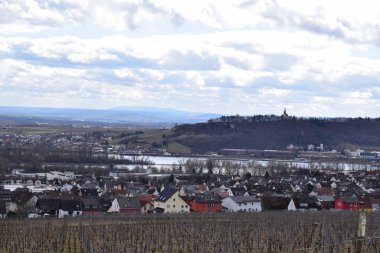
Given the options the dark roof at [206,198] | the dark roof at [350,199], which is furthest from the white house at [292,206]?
the dark roof at [206,198]

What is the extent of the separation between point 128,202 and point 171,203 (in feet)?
11.0

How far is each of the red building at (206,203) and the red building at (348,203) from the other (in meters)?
9.83

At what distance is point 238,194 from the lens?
65375 mm

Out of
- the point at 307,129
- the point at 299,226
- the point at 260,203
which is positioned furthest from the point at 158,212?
the point at 307,129

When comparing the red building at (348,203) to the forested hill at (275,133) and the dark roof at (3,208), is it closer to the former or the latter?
the dark roof at (3,208)

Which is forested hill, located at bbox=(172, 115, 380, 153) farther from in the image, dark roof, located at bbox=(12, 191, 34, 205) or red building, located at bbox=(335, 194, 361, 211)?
dark roof, located at bbox=(12, 191, 34, 205)

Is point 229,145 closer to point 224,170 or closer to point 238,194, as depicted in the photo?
point 224,170

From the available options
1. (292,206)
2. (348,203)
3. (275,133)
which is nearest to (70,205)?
(292,206)

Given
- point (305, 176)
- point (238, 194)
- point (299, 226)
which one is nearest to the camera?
point (299, 226)

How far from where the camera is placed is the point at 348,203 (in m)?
61.0

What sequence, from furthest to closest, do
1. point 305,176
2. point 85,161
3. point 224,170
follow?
point 85,161 < point 224,170 < point 305,176

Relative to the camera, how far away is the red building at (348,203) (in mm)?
60787

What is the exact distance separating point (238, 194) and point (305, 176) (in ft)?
92.0

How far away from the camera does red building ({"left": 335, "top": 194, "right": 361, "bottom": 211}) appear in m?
60.8
